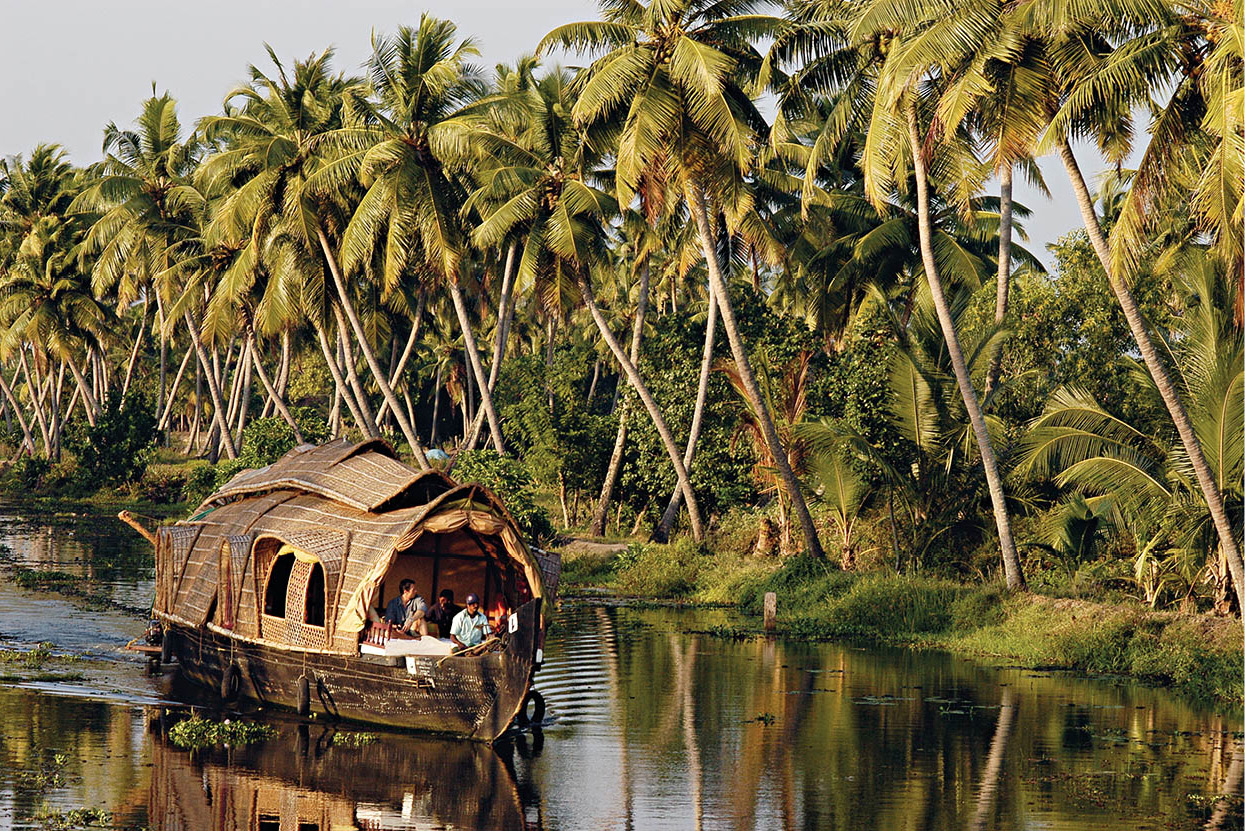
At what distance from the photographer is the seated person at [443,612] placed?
57.5 ft

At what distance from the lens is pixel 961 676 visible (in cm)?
1986

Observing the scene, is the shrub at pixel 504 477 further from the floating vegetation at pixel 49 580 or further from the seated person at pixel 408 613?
the seated person at pixel 408 613

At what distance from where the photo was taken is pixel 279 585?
18422 millimetres

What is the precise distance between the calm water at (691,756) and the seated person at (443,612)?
164 centimetres

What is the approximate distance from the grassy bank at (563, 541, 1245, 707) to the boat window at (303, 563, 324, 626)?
8.74m

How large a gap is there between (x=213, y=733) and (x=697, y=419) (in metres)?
16.1

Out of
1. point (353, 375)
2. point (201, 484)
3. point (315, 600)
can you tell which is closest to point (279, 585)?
point (315, 600)

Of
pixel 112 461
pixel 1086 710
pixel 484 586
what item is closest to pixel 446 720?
pixel 484 586

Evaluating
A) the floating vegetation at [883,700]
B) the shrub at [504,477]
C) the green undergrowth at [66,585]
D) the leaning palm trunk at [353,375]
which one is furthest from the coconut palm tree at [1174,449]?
the leaning palm trunk at [353,375]

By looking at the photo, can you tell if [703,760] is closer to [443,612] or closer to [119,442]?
[443,612]

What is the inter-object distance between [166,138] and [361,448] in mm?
26590

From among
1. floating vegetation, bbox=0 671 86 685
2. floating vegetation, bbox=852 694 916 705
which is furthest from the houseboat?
floating vegetation, bbox=852 694 916 705

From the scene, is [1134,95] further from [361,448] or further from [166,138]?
[166,138]

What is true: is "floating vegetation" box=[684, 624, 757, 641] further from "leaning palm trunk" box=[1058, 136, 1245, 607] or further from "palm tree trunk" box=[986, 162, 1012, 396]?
"leaning palm trunk" box=[1058, 136, 1245, 607]
